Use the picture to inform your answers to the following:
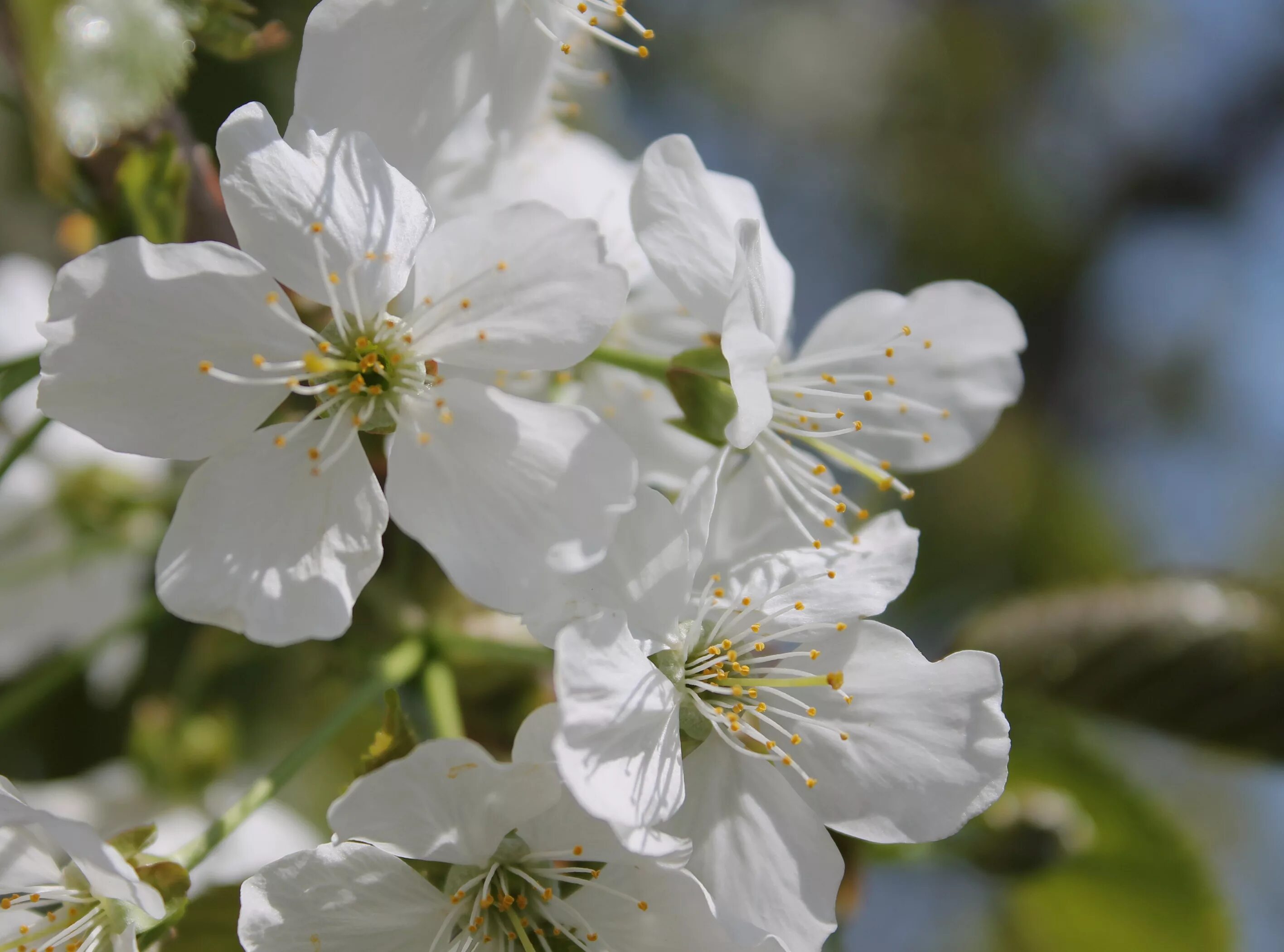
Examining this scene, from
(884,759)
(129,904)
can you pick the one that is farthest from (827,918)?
(129,904)

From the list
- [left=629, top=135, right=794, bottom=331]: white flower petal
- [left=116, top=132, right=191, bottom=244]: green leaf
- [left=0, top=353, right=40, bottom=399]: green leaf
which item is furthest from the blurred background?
[left=629, top=135, right=794, bottom=331]: white flower petal

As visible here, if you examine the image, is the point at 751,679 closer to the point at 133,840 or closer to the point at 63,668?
the point at 133,840

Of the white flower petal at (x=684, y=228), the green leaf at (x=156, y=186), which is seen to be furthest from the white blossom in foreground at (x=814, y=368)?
the green leaf at (x=156, y=186)

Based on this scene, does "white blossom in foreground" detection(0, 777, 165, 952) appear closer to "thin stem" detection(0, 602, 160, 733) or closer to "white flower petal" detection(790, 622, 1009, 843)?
"thin stem" detection(0, 602, 160, 733)

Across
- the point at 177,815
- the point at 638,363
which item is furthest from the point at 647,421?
the point at 177,815

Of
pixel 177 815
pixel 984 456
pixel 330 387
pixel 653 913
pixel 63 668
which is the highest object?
pixel 330 387

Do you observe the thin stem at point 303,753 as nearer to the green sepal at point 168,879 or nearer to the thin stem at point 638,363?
the green sepal at point 168,879

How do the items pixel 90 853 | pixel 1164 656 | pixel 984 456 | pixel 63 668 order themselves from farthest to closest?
pixel 984 456 < pixel 1164 656 < pixel 63 668 < pixel 90 853
